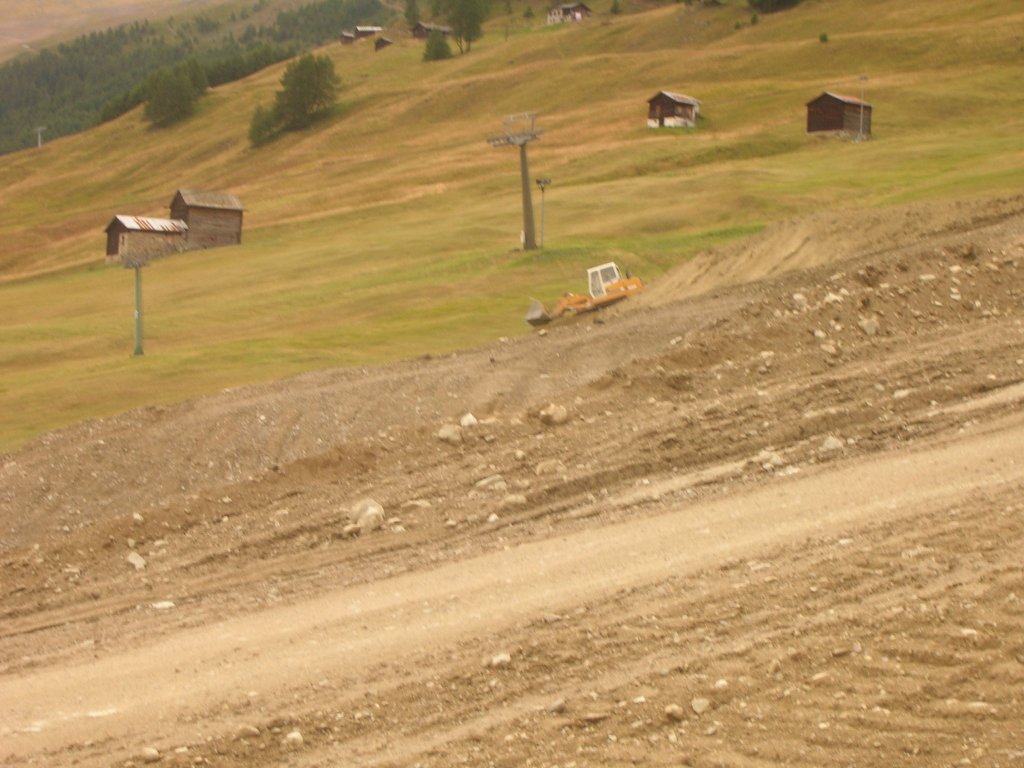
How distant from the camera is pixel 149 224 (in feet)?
245

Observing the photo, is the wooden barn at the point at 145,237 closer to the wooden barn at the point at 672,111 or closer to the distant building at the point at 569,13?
the wooden barn at the point at 672,111

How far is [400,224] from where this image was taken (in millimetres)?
65938

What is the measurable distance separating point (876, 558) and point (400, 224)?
57.3m

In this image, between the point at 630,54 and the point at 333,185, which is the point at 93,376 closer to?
the point at 333,185

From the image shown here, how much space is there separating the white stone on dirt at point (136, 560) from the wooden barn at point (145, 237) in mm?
57949

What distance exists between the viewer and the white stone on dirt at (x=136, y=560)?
15805 mm

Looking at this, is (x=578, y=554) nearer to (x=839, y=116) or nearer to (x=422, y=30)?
(x=839, y=116)

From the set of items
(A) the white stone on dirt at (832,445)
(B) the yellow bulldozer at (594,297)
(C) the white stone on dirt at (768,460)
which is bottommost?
(B) the yellow bulldozer at (594,297)

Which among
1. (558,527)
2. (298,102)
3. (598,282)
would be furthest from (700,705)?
(298,102)

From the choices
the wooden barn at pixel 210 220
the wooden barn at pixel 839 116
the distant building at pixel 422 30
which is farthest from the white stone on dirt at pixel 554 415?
the distant building at pixel 422 30

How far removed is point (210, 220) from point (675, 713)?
70.1 meters

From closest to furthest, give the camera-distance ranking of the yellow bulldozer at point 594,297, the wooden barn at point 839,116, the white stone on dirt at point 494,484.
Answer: the white stone on dirt at point 494,484 < the yellow bulldozer at point 594,297 < the wooden barn at point 839,116

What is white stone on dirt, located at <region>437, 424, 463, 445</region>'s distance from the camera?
1789 cm

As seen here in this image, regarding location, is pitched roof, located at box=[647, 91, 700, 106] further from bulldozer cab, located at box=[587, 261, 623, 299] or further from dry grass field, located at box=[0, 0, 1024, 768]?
bulldozer cab, located at box=[587, 261, 623, 299]
